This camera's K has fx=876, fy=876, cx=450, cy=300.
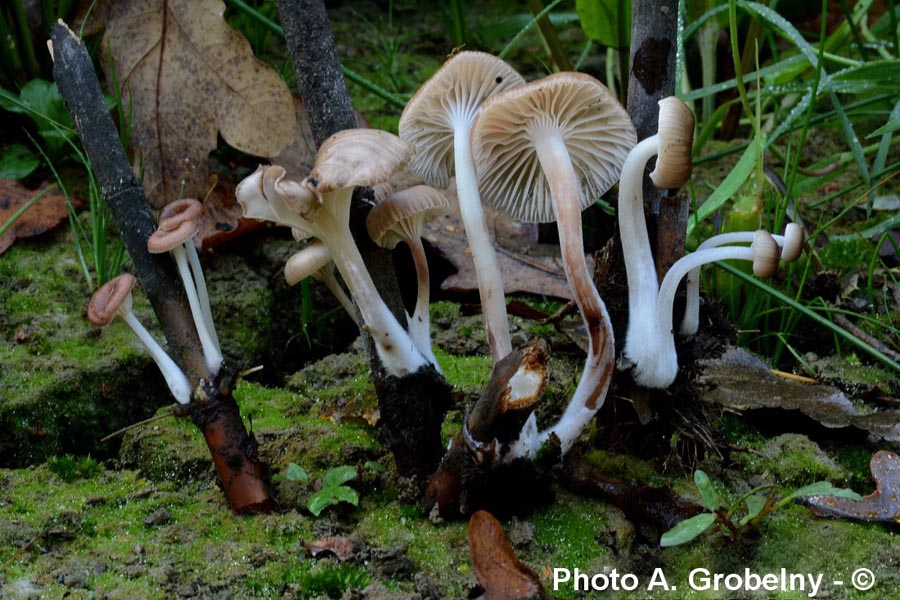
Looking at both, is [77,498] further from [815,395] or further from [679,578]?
[815,395]

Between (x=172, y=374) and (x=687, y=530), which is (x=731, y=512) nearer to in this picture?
(x=687, y=530)

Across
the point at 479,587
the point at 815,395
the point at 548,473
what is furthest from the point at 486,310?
the point at 815,395

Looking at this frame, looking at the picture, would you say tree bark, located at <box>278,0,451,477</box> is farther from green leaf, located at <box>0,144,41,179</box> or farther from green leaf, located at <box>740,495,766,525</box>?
green leaf, located at <box>0,144,41,179</box>

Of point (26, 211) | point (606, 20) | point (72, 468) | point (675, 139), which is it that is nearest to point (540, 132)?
point (675, 139)

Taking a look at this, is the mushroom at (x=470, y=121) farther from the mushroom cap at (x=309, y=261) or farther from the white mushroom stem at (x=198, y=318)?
the white mushroom stem at (x=198, y=318)

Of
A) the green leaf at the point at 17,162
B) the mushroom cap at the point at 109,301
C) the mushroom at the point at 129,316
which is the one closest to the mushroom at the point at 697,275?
the mushroom at the point at 129,316
